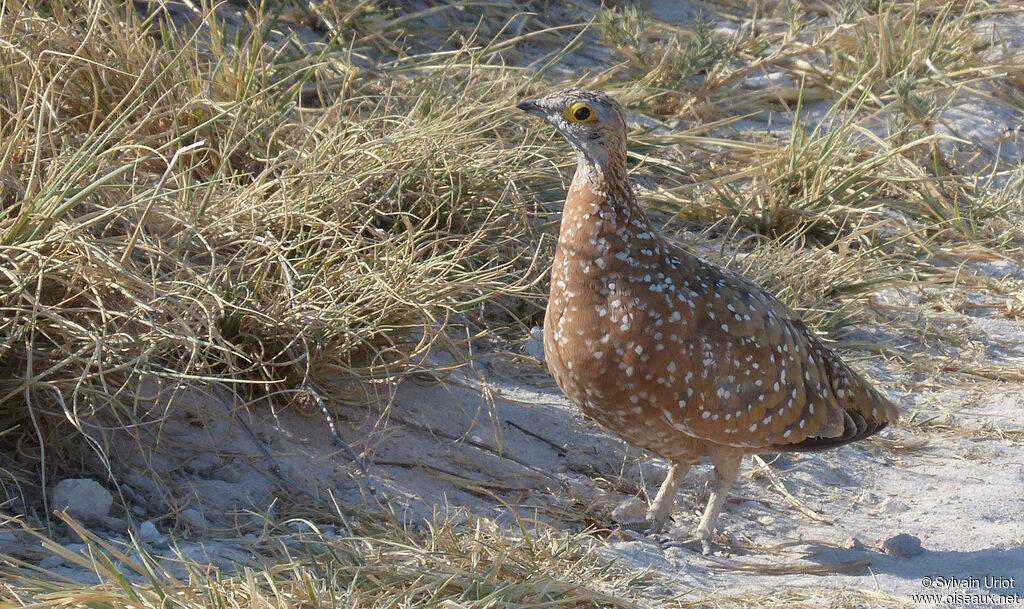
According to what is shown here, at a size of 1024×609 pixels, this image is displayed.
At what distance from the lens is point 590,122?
3.69 metres

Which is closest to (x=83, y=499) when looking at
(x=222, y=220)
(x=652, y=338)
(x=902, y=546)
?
(x=222, y=220)

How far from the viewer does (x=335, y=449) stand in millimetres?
4082

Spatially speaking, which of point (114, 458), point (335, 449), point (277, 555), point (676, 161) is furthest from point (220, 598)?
point (676, 161)

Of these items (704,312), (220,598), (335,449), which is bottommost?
(335,449)

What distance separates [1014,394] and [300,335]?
323 cm

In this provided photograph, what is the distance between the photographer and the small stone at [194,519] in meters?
3.48

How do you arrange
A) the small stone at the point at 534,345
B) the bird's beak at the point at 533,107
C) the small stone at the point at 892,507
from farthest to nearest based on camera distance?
the small stone at the point at 534,345, the small stone at the point at 892,507, the bird's beak at the point at 533,107

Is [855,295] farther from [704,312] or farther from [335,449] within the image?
[335,449]

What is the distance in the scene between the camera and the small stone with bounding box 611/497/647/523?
160 inches

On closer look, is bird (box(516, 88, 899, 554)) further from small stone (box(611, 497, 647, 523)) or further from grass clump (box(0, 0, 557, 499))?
grass clump (box(0, 0, 557, 499))

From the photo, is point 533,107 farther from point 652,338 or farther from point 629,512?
point 629,512

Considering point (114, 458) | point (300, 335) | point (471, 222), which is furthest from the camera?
point (471, 222)

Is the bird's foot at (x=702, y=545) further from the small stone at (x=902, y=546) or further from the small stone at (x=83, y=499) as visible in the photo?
the small stone at (x=83, y=499)

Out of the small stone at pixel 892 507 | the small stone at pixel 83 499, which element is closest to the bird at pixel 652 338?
the small stone at pixel 892 507
